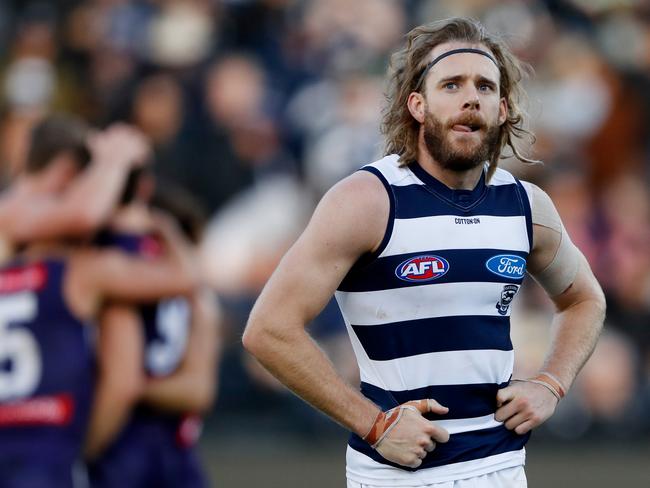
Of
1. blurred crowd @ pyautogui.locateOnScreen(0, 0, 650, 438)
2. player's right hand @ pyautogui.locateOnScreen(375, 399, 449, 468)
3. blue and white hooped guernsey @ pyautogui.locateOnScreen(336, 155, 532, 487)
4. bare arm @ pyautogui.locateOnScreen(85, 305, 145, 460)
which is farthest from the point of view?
blurred crowd @ pyautogui.locateOnScreen(0, 0, 650, 438)

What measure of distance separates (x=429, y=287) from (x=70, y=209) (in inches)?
95.6

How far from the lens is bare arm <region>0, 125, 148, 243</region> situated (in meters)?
5.85

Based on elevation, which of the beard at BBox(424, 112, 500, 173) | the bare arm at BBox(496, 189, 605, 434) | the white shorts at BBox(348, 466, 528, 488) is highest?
the beard at BBox(424, 112, 500, 173)

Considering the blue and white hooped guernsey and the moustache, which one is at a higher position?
the moustache

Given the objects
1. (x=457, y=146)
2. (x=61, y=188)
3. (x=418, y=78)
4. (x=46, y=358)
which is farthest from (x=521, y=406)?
Result: (x=61, y=188)

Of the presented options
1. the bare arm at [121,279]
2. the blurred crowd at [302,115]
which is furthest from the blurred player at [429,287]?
the blurred crowd at [302,115]

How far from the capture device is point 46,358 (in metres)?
5.79

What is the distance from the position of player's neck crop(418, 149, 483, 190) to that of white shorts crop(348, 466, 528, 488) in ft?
2.99

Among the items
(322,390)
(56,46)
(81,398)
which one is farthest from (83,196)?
(56,46)

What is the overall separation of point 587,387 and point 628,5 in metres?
4.33

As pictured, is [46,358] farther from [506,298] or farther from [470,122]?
[470,122]

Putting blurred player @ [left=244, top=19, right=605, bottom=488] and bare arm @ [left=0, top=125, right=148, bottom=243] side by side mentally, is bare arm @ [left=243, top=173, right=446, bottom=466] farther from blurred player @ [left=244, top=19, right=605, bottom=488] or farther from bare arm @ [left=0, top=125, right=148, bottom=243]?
bare arm @ [left=0, top=125, right=148, bottom=243]

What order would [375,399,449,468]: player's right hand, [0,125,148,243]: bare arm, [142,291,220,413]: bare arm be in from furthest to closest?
1. [142,291,220,413]: bare arm
2. [0,125,148,243]: bare arm
3. [375,399,449,468]: player's right hand

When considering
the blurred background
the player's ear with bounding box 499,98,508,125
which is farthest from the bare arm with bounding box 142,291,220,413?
the blurred background
